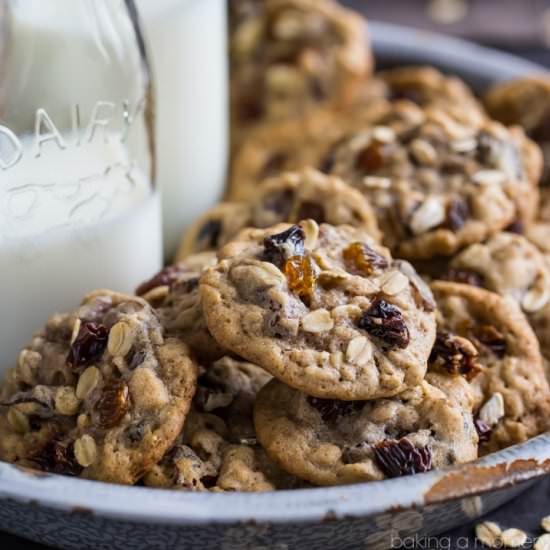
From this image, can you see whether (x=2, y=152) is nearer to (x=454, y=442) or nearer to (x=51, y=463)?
(x=51, y=463)

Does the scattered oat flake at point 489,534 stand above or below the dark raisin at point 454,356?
below

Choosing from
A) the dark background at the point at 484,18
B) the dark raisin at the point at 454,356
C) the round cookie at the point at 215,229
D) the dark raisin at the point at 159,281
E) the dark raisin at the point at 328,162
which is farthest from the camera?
the dark background at the point at 484,18

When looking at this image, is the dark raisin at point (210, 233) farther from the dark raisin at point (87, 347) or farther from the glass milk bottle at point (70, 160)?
the dark raisin at point (87, 347)

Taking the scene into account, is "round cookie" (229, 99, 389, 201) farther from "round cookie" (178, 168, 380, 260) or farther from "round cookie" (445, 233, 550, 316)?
"round cookie" (445, 233, 550, 316)

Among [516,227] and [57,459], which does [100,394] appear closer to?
[57,459]

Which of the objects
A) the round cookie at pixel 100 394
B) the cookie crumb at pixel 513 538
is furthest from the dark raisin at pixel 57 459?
the cookie crumb at pixel 513 538

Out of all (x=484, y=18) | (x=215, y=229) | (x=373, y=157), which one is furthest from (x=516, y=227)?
(x=484, y=18)

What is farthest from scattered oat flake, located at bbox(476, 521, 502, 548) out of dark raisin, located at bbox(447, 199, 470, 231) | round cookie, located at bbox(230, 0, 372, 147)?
round cookie, located at bbox(230, 0, 372, 147)
